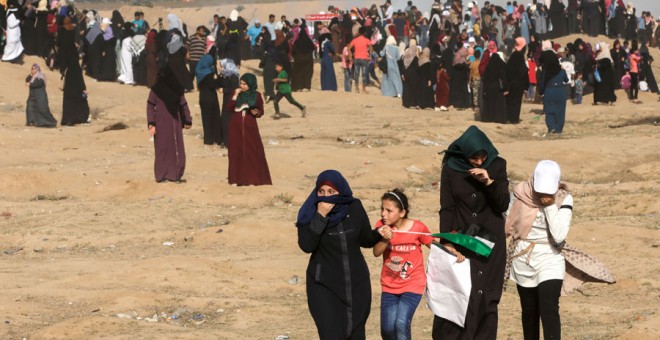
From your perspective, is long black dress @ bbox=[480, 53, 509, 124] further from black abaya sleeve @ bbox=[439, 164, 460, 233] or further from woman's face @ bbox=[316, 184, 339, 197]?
woman's face @ bbox=[316, 184, 339, 197]

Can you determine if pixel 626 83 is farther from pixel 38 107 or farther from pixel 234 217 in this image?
pixel 234 217

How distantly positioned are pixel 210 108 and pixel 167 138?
13.1 ft

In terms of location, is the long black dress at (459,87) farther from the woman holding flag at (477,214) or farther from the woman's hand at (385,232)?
the woman's hand at (385,232)

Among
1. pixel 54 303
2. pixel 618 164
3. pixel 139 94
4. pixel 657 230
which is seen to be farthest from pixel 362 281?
pixel 139 94

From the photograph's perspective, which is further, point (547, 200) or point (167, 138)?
point (167, 138)

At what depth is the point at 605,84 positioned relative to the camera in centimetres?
2662

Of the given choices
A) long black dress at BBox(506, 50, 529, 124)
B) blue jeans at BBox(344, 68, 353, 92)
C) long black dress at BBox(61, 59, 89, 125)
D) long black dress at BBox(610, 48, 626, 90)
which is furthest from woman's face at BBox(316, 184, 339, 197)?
long black dress at BBox(610, 48, 626, 90)

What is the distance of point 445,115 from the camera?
976 inches

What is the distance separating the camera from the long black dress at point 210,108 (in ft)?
60.6

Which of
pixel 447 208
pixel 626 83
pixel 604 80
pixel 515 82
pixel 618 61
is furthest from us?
pixel 618 61

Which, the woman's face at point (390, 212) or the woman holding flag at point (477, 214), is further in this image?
the woman's face at point (390, 212)

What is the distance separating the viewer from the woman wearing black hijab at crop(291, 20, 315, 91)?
28156mm

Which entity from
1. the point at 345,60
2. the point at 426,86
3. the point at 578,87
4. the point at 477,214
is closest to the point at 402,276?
the point at 477,214

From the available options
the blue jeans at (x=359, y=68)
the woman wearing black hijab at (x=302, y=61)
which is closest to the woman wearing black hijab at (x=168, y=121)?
the woman wearing black hijab at (x=302, y=61)
